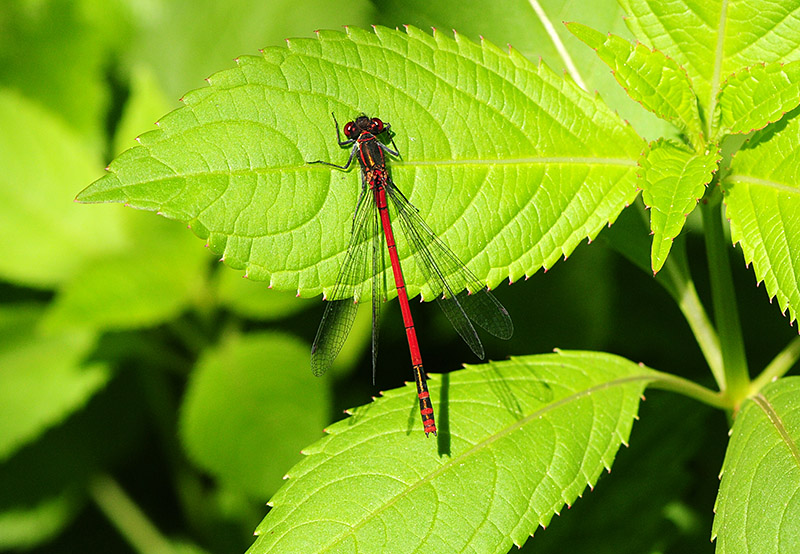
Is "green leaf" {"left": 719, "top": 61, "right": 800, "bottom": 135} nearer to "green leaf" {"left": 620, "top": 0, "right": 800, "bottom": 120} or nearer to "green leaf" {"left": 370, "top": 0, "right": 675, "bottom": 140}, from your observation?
"green leaf" {"left": 620, "top": 0, "right": 800, "bottom": 120}

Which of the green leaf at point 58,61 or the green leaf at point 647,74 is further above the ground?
the green leaf at point 58,61

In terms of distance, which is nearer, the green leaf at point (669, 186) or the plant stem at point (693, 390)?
the green leaf at point (669, 186)

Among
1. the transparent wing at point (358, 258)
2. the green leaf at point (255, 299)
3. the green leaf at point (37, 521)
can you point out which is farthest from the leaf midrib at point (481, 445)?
the green leaf at point (37, 521)

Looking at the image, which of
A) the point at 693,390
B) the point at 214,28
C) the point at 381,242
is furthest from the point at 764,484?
the point at 214,28

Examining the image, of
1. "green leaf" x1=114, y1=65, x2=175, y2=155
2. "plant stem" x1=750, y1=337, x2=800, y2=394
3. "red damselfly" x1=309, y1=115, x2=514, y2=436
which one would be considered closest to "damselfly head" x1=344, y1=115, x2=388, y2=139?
"red damselfly" x1=309, y1=115, x2=514, y2=436

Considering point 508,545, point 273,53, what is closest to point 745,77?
point 273,53

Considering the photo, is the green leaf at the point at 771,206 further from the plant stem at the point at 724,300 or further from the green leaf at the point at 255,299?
the green leaf at the point at 255,299

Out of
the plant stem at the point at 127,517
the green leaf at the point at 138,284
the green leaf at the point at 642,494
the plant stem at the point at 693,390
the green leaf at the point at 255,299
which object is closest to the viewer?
the plant stem at the point at 693,390

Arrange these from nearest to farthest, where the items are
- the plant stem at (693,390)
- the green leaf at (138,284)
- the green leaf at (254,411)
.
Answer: the plant stem at (693,390)
the green leaf at (254,411)
the green leaf at (138,284)
